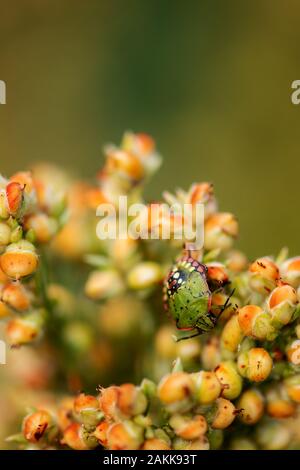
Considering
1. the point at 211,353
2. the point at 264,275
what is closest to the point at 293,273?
the point at 264,275

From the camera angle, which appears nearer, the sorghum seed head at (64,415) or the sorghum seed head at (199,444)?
the sorghum seed head at (199,444)

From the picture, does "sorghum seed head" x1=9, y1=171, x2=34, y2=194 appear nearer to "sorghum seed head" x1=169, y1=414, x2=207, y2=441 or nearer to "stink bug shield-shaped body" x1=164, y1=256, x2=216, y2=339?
"stink bug shield-shaped body" x1=164, y1=256, x2=216, y2=339

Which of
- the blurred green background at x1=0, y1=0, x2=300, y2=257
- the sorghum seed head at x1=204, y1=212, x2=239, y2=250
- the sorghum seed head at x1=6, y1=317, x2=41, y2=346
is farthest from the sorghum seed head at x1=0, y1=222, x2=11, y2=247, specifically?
the blurred green background at x1=0, y1=0, x2=300, y2=257

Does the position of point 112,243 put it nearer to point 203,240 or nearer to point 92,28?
point 203,240

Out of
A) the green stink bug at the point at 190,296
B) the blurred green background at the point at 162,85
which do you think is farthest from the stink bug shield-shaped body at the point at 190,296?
the blurred green background at the point at 162,85

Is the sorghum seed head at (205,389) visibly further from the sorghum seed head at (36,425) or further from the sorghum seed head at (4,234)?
the sorghum seed head at (4,234)

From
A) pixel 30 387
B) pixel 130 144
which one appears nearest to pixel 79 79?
pixel 130 144
